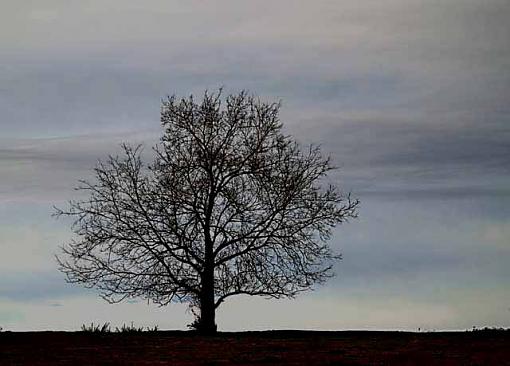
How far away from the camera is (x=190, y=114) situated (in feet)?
94.3

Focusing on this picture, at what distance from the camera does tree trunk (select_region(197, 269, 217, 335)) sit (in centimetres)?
2861

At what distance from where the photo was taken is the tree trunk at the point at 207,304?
2861 centimetres
